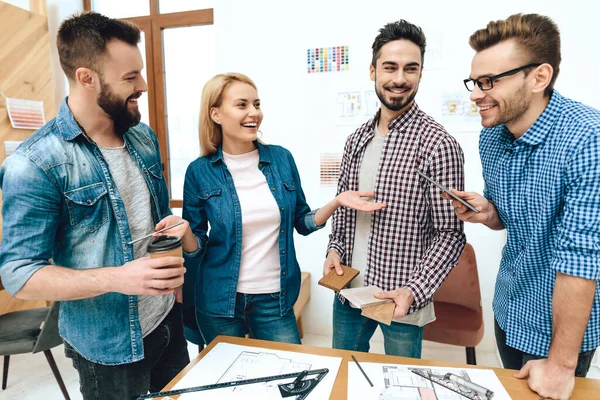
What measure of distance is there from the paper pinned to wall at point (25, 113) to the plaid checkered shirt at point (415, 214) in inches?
Result: 113

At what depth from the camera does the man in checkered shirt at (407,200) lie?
4.64 feet

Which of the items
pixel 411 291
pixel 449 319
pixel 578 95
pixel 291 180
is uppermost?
pixel 578 95

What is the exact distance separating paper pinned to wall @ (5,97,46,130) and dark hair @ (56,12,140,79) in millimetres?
2152

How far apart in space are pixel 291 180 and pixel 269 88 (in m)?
1.62

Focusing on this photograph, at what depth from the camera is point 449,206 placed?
1418 millimetres

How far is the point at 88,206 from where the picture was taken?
1.17 meters

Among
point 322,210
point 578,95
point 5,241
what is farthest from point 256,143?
point 578,95

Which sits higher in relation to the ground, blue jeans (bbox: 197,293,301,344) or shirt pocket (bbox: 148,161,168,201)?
shirt pocket (bbox: 148,161,168,201)

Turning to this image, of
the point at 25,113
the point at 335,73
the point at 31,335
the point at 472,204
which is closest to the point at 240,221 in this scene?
the point at 472,204

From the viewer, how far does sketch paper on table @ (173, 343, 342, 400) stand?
3.37 feet

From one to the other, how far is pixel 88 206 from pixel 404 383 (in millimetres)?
1078

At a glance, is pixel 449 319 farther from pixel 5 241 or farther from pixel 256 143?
pixel 5 241

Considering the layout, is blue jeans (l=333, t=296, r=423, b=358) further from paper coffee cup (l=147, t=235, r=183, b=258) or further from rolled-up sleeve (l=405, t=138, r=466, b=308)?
paper coffee cup (l=147, t=235, r=183, b=258)

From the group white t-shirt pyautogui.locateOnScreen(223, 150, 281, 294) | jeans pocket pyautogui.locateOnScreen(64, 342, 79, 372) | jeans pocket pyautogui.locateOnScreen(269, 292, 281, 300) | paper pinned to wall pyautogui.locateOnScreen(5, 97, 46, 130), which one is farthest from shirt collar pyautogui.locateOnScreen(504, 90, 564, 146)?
paper pinned to wall pyautogui.locateOnScreen(5, 97, 46, 130)
